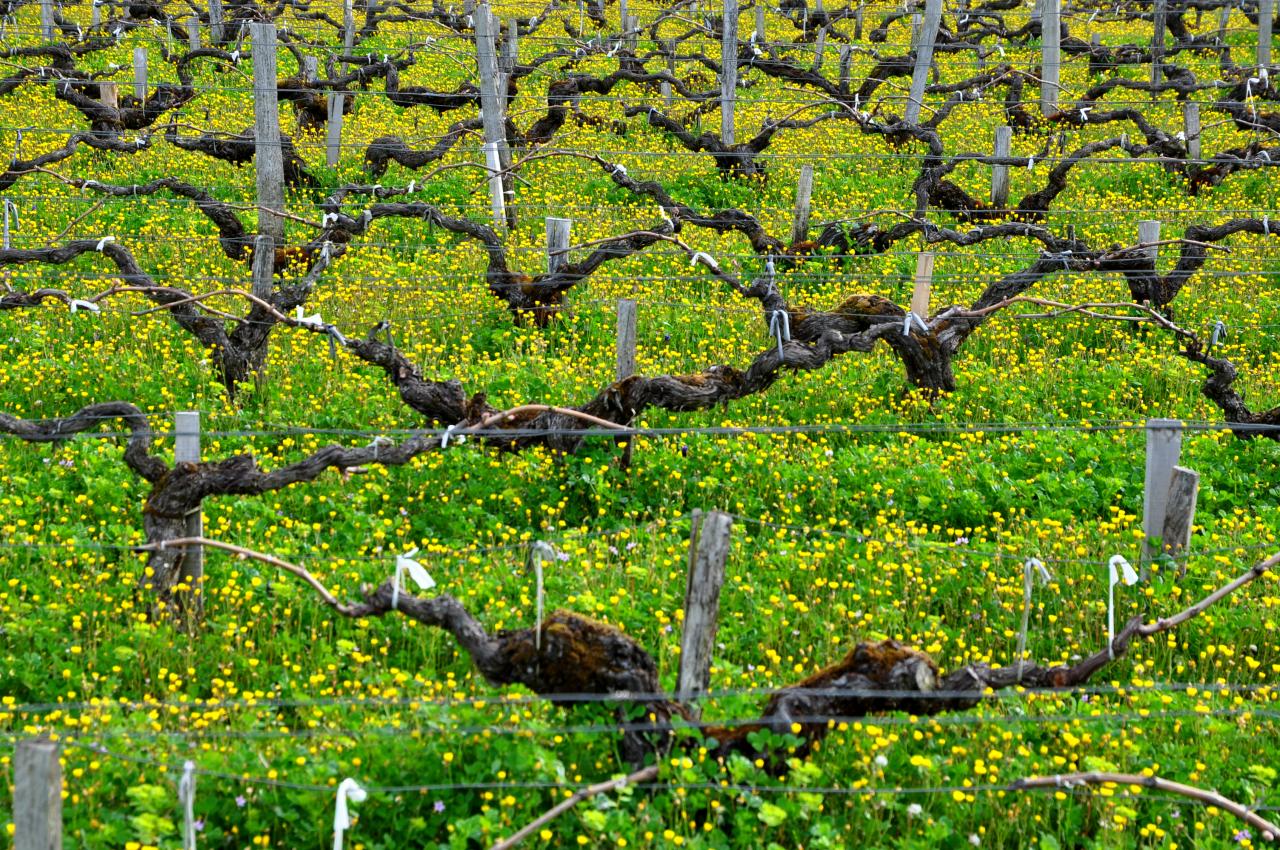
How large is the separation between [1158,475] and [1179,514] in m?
0.24

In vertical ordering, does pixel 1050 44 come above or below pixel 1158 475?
above

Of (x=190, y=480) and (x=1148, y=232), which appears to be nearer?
(x=190, y=480)

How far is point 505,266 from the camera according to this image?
11.2 meters

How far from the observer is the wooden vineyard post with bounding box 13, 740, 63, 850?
3.19 meters

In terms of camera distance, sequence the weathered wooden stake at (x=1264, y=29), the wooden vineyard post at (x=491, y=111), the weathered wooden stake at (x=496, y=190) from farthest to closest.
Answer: the weathered wooden stake at (x=1264, y=29)
the wooden vineyard post at (x=491, y=111)
the weathered wooden stake at (x=496, y=190)

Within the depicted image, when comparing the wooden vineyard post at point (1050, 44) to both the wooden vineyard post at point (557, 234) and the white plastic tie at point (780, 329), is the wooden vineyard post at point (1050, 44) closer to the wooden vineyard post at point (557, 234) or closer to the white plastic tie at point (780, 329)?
the wooden vineyard post at point (557, 234)

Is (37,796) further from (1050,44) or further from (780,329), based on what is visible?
(1050,44)

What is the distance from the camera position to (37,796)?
3244mm

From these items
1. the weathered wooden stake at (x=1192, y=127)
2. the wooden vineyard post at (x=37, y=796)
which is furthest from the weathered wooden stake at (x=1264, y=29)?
the wooden vineyard post at (x=37, y=796)

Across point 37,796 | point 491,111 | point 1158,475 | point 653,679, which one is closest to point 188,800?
point 37,796

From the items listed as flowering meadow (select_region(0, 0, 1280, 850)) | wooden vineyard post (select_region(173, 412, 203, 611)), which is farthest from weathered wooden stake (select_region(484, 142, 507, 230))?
wooden vineyard post (select_region(173, 412, 203, 611))

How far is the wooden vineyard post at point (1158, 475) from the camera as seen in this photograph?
6.84 m

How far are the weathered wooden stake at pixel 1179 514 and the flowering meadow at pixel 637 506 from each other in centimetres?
16

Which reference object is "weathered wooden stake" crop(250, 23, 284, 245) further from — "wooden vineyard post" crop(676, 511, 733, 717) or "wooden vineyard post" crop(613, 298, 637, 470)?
"wooden vineyard post" crop(676, 511, 733, 717)
